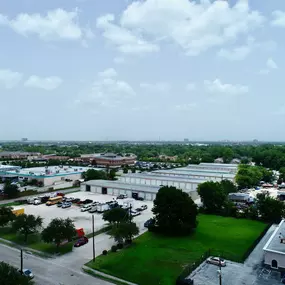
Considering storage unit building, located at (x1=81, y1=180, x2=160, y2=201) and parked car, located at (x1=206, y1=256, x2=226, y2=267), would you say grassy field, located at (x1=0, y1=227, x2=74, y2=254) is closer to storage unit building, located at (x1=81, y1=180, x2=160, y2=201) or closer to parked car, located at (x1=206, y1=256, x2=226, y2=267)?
parked car, located at (x1=206, y1=256, x2=226, y2=267)

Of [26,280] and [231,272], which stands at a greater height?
[26,280]

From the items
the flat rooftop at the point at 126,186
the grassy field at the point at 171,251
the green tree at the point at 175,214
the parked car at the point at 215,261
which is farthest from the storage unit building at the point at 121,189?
the parked car at the point at 215,261

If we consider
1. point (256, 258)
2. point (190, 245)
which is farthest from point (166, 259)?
point (256, 258)

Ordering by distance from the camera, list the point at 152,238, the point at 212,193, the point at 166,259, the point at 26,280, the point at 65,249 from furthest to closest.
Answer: the point at 212,193
the point at 152,238
the point at 65,249
the point at 166,259
the point at 26,280

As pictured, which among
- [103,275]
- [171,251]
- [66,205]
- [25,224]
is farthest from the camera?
[66,205]

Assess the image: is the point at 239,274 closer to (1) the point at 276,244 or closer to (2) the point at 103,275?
(1) the point at 276,244

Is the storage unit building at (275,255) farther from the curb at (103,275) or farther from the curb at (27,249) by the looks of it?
the curb at (27,249)

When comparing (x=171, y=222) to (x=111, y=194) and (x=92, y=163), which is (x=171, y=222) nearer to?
(x=111, y=194)

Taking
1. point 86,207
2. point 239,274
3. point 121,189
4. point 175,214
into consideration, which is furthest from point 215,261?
point 121,189
